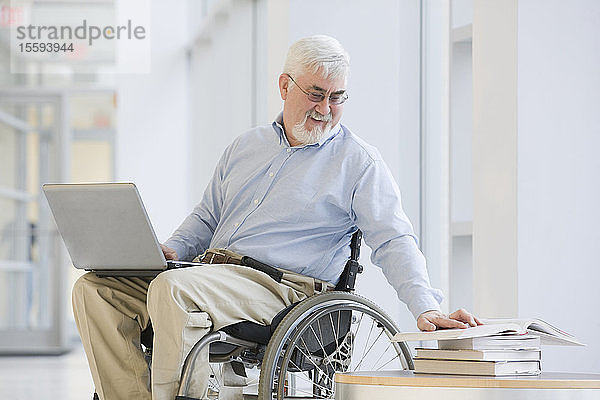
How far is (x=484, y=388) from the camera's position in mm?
1546

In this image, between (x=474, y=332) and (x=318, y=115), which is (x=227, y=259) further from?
(x=474, y=332)

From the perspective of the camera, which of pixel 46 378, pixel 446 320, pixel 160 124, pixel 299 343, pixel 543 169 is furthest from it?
pixel 160 124

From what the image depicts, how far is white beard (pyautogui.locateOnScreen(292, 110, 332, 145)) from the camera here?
253cm

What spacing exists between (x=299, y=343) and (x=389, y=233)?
0.36 m

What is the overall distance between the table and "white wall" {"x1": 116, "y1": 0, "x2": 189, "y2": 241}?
6026mm

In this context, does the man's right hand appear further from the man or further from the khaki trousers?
the khaki trousers

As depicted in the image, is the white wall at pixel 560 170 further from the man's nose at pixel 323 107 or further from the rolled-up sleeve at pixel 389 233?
the man's nose at pixel 323 107

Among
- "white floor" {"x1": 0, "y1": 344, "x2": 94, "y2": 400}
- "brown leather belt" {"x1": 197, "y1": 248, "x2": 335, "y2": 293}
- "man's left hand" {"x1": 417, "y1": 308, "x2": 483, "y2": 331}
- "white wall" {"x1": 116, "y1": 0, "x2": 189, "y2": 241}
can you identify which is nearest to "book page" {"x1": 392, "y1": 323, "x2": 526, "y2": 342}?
"man's left hand" {"x1": 417, "y1": 308, "x2": 483, "y2": 331}

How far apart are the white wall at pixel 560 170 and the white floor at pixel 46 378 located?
263 cm

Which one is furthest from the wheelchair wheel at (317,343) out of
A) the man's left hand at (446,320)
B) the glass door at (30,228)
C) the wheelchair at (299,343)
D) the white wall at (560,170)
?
the glass door at (30,228)

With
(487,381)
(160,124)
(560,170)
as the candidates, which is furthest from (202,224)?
(160,124)

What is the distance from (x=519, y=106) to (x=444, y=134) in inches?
52.8

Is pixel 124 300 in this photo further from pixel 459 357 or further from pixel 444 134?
pixel 444 134

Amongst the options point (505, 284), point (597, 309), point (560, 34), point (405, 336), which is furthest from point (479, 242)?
point (405, 336)
